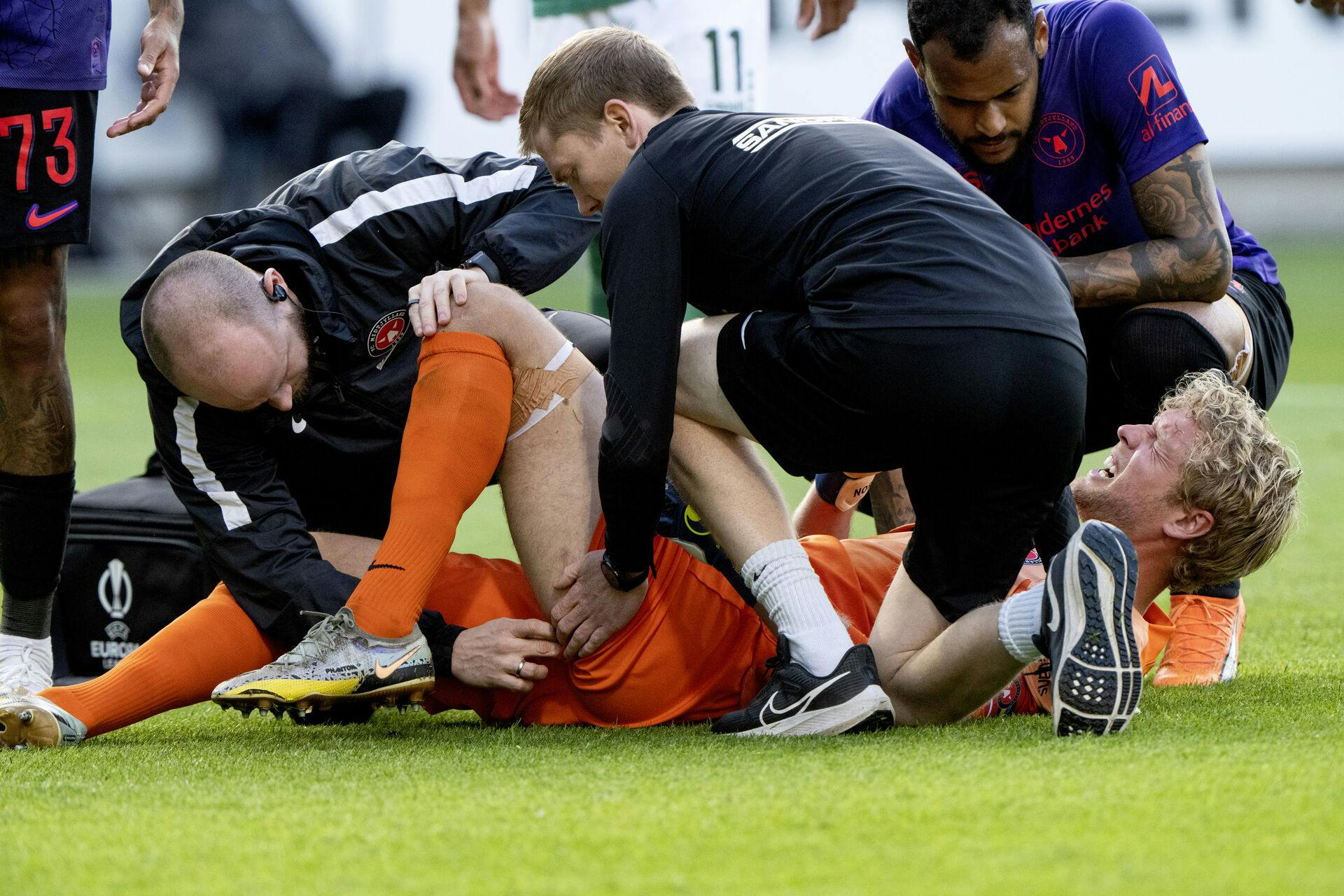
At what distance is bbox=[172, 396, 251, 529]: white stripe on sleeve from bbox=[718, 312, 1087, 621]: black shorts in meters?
0.86

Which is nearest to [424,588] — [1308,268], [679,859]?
[679,859]

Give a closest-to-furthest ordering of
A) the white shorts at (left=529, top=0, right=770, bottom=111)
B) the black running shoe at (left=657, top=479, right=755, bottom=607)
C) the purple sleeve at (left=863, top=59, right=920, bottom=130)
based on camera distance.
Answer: the black running shoe at (left=657, top=479, right=755, bottom=607) → the purple sleeve at (left=863, top=59, right=920, bottom=130) → the white shorts at (left=529, top=0, right=770, bottom=111)

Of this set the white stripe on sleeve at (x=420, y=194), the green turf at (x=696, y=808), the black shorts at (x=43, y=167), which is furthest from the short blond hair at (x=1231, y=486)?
the black shorts at (x=43, y=167)

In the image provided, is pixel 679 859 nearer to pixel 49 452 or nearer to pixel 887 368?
pixel 887 368

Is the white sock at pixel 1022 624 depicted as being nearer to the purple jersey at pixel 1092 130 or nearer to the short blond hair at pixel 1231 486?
the short blond hair at pixel 1231 486

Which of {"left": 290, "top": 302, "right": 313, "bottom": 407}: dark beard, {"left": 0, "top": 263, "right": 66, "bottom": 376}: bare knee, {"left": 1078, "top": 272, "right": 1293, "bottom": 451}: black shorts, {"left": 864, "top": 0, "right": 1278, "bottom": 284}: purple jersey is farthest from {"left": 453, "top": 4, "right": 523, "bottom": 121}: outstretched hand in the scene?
{"left": 1078, "top": 272, "right": 1293, "bottom": 451}: black shorts

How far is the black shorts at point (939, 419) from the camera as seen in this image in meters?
1.81

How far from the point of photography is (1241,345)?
260 cm

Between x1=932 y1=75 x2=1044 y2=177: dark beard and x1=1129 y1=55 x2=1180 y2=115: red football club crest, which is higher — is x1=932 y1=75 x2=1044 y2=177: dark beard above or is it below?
below

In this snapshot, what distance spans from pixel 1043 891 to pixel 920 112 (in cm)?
206

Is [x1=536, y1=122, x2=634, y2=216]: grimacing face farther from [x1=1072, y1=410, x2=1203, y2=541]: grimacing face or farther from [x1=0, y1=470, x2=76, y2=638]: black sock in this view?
[x1=0, y1=470, x2=76, y2=638]: black sock

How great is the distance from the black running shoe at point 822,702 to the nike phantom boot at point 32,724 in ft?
3.15

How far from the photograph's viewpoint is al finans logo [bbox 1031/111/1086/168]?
2643mm

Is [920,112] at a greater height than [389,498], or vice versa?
[920,112]
